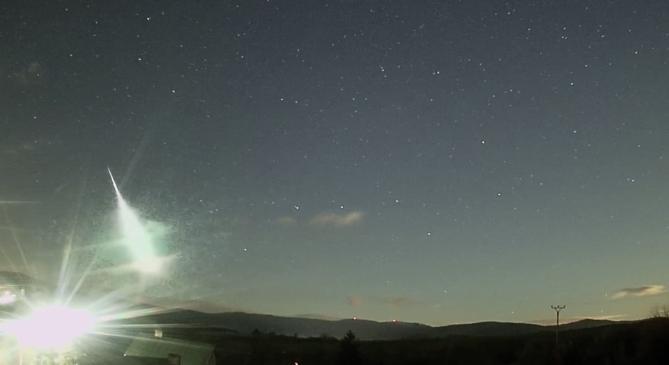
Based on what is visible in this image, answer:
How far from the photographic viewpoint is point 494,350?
7662 centimetres

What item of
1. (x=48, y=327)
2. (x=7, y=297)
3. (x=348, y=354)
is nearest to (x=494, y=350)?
(x=348, y=354)

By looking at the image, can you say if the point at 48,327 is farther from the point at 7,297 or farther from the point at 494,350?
the point at 494,350

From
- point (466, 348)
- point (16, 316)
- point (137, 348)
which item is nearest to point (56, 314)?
point (16, 316)

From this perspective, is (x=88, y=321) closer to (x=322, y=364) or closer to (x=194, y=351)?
(x=194, y=351)

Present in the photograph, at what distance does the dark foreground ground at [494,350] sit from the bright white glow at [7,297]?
143ft

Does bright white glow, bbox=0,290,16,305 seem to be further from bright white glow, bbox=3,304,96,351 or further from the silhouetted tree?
the silhouetted tree

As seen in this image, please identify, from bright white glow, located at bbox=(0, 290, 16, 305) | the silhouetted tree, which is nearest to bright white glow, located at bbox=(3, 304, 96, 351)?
bright white glow, located at bbox=(0, 290, 16, 305)

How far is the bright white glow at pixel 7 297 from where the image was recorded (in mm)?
17359

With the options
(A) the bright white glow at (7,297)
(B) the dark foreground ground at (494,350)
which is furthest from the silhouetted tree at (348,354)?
(A) the bright white glow at (7,297)

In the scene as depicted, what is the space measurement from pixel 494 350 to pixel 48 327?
65.1 meters

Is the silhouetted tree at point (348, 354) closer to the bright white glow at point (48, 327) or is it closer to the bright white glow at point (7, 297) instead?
the bright white glow at point (48, 327)

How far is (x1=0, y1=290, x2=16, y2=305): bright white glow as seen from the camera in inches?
683

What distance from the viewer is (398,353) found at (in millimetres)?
86188

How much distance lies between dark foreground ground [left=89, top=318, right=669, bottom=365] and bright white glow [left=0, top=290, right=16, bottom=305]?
43564mm
